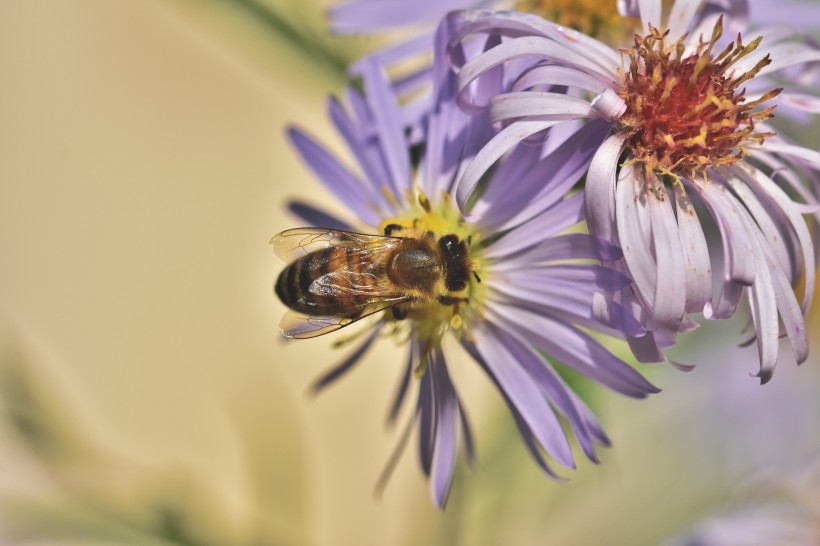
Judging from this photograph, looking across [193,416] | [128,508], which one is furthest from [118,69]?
[128,508]

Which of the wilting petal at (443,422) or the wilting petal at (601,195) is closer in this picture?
the wilting petal at (601,195)

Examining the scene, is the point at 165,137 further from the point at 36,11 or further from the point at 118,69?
the point at 36,11

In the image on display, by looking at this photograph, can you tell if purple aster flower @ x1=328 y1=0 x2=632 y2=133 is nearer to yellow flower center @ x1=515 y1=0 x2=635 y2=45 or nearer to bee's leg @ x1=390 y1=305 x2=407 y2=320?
yellow flower center @ x1=515 y1=0 x2=635 y2=45

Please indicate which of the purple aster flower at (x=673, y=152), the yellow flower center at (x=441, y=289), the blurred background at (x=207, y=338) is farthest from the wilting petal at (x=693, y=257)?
the blurred background at (x=207, y=338)

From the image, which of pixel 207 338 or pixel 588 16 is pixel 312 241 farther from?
pixel 207 338

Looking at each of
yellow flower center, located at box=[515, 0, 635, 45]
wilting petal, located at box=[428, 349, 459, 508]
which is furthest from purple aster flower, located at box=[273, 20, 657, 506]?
yellow flower center, located at box=[515, 0, 635, 45]

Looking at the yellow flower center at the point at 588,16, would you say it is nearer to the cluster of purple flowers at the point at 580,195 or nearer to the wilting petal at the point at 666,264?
the cluster of purple flowers at the point at 580,195

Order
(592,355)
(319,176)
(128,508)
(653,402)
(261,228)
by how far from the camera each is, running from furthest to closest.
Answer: (261,228) → (653,402) → (128,508) → (319,176) → (592,355)

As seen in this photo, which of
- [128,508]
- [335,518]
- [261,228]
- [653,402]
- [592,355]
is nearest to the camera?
[592,355]
